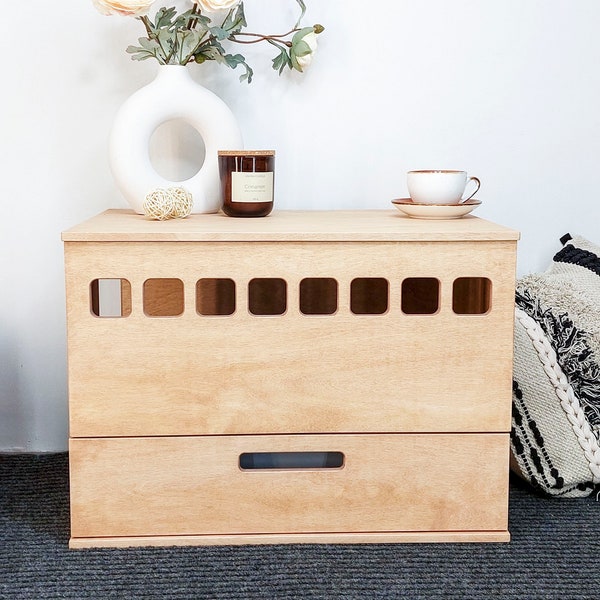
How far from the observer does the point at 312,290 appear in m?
1.39

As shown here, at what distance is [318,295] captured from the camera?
1.39 m

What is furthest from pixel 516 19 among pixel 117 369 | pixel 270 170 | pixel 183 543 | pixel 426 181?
pixel 183 543

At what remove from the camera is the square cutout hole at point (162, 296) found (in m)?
1.33

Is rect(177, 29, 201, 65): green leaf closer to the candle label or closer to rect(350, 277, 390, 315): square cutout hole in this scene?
the candle label

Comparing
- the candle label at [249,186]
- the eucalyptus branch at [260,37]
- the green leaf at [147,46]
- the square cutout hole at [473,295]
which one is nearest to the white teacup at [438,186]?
the square cutout hole at [473,295]

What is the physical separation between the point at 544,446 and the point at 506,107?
61 cm

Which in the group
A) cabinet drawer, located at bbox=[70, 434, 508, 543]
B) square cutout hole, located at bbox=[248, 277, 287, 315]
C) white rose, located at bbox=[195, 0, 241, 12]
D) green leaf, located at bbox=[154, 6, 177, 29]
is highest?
white rose, located at bbox=[195, 0, 241, 12]

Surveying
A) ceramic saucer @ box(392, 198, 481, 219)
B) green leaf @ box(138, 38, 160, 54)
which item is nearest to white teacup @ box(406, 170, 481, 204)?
ceramic saucer @ box(392, 198, 481, 219)

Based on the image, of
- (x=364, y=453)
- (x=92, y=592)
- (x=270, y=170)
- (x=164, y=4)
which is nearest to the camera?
(x=92, y=592)

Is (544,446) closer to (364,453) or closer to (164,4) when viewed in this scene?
(364,453)

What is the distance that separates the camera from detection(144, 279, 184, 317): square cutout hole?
52.2 inches

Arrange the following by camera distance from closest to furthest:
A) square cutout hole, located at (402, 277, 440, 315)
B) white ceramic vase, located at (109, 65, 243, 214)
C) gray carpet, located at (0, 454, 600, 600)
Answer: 1. gray carpet, located at (0, 454, 600, 600)
2. white ceramic vase, located at (109, 65, 243, 214)
3. square cutout hole, located at (402, 277, 440, 315)

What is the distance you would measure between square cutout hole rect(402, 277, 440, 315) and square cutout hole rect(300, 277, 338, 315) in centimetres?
12

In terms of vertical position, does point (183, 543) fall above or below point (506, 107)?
below
